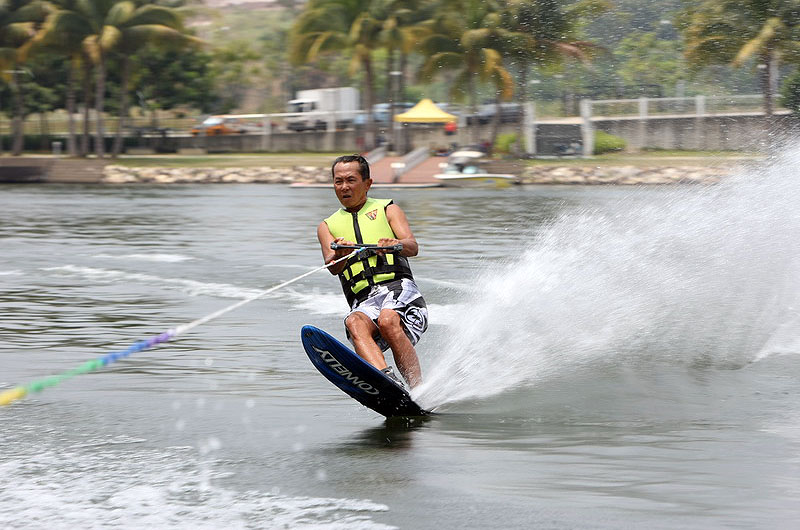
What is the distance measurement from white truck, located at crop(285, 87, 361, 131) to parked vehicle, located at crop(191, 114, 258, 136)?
254 cm

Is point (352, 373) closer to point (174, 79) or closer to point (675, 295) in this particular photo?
point (675, 295)

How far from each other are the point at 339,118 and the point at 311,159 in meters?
7.32

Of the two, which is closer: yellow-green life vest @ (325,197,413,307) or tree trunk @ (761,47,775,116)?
yellow-green life vest @ (325,197,413,307)

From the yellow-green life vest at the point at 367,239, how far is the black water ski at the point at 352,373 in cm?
49

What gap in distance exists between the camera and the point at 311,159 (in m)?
50.6

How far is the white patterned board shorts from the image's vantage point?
243 inches

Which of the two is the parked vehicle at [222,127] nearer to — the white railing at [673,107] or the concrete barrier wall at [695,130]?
the white railing at [673,107]

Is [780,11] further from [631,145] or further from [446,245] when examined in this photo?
[446,245]

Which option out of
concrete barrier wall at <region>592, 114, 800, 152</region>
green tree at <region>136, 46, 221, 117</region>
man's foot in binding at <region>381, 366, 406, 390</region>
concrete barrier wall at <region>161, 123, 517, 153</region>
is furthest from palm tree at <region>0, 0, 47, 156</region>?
man's foot in binding at <region>381, 366, 406, 390</region>

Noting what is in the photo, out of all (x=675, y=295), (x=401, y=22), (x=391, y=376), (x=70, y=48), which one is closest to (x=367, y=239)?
(x=391, y=376)

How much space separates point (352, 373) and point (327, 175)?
3862 centimetres

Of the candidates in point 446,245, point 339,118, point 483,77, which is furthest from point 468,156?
point 446,245

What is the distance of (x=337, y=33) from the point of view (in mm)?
52562

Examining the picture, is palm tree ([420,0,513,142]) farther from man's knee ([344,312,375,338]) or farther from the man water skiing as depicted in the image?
man's knee ([344,312,375,338])
